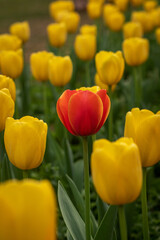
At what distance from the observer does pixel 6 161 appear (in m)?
1.46

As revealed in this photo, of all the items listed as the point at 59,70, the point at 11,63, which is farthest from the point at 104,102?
the point at 11,63

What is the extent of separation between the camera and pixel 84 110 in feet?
3.70

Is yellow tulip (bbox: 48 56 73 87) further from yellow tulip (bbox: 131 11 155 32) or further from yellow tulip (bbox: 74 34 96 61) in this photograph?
yellow tulip (bbox: 131 11 155 32)

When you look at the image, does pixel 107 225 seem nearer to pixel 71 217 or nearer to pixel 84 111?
pixel 71 217

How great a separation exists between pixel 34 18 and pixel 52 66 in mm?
7180

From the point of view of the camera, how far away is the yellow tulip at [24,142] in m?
1.15

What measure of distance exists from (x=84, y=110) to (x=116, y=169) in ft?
0.99

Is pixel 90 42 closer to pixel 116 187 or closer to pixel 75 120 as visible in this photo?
pixel 75 120

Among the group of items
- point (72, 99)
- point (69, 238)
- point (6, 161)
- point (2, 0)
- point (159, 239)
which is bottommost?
Answer: point (2, 0)

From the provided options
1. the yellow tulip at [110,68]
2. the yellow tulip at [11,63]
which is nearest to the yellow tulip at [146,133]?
the yellow tulip at [110,68]

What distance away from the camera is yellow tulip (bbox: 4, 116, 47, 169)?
115cm

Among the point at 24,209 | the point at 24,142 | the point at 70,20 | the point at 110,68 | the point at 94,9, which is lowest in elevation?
the point at 94,9

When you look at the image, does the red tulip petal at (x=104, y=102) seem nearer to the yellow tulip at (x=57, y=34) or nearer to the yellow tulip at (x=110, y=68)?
the yellow tulip at (x=110, y=68)

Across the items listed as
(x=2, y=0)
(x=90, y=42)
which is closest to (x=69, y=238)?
(x=90, y=42)
